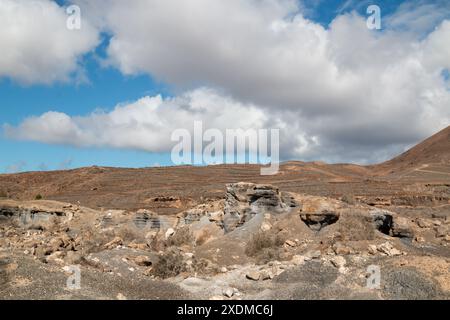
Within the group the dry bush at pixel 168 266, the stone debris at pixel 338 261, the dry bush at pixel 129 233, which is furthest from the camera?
the dry bush at pixel 129 233

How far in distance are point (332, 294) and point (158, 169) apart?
151ft

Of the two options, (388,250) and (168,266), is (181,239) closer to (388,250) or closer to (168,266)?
(168,266)

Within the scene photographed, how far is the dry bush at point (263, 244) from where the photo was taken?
14725 mm

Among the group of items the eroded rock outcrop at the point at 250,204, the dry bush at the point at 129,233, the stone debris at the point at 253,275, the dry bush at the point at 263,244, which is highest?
the eroded rock outcrop at the point at 250,204

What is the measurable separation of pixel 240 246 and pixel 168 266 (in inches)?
181

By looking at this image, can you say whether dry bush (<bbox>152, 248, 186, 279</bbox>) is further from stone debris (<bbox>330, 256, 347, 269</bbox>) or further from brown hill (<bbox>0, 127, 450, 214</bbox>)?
brown hill (<bbox>0, 127, 450, 214</bbox>)

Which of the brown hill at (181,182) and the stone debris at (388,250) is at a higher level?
the brown hill at (181,182)

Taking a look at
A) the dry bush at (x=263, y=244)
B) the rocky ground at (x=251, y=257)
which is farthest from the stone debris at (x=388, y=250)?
the dry bush at (x=263, y=244)

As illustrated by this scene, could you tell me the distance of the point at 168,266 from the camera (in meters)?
12.3

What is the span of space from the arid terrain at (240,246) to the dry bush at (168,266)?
0.03 m

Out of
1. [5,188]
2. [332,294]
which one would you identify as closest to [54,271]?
[332,294]

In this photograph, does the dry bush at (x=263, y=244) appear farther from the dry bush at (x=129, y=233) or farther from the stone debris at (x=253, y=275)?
the dry bush at (x=129, y=233)

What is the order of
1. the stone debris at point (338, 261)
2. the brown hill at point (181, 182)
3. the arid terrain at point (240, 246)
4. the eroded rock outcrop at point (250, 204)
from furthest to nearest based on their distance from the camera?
the brown hill at point (181, 182)
the eroded rock outcrop at point (250, 204)
the stone debris at point (338, 261)
the arid terrain at point (240, 246)
